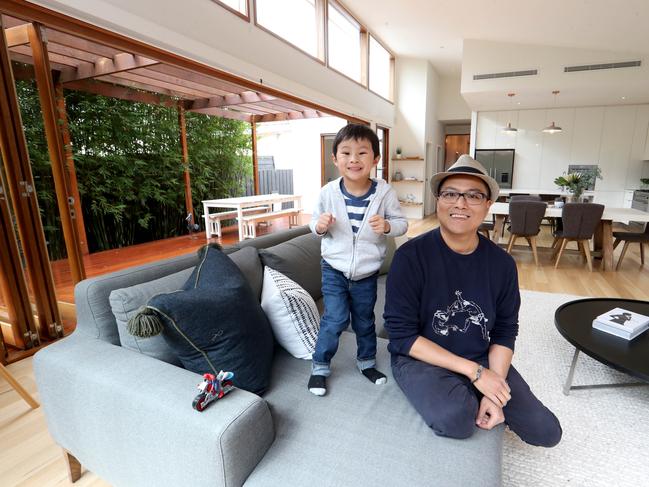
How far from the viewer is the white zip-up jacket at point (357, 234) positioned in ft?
4.66

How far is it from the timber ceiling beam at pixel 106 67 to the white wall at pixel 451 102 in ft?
28.7

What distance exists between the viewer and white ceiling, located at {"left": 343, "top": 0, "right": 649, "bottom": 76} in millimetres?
4945

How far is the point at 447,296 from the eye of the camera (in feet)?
4.13

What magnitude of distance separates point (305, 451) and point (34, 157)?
9.27 ft

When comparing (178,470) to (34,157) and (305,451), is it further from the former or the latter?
(34,157)

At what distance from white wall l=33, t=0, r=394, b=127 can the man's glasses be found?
271 centimetres

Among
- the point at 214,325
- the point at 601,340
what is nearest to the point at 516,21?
the point at 601,340

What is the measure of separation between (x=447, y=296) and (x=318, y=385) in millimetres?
553

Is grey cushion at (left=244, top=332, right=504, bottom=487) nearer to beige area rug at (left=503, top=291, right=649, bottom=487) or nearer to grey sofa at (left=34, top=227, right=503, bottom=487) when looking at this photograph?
grey sofa at (left=34, top=227, right=503, bottom=487)

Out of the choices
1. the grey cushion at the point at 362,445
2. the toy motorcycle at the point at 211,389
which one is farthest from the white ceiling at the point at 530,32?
the toy motorcycle at the point at 211,389

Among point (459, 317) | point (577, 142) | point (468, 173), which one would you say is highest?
point (577, 142)

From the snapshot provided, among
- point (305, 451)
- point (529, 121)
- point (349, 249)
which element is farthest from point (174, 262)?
point (529, 121)

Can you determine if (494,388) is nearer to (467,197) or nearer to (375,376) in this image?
(375,376)

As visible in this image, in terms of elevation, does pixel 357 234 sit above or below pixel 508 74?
below
